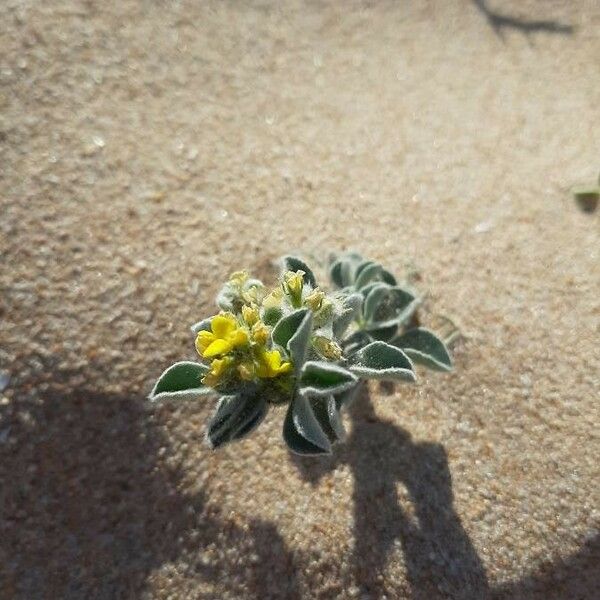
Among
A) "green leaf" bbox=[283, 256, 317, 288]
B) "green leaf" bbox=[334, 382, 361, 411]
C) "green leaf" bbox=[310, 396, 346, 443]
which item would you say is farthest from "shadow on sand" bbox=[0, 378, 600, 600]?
"green leaf" bbox=[283, 256, 317, 288]

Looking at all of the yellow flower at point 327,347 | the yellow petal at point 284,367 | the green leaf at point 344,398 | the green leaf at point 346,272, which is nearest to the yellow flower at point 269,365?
the yellow petal at point 284,367

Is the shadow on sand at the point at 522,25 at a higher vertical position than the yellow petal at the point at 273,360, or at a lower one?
higher

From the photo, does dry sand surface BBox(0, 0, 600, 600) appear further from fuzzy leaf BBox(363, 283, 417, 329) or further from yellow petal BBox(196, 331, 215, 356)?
yellow petal BBox(196, 331, 215, 356)

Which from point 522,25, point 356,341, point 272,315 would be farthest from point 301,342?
point 522,25

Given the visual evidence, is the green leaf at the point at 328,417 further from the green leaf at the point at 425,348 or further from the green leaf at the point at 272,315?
the green leaf at the point at 425,348

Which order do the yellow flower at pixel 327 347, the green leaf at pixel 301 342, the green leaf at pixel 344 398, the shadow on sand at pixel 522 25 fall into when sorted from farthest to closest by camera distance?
the shadow on sand at pixel 522 25
the green leaf at pixel 344 398
the yellow flower at pixel 327 347
the green leaf at pixel 301 342

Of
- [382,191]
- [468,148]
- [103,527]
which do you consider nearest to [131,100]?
[382,191]

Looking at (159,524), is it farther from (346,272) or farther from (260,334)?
(346,272)
